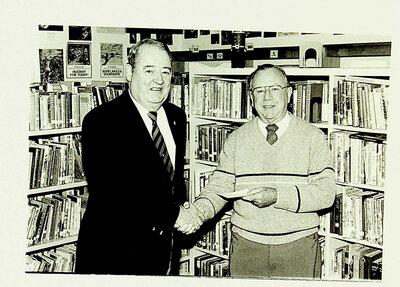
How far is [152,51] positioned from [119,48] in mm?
491

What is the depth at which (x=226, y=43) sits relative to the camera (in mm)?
2812

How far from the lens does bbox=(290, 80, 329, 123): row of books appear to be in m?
2.10

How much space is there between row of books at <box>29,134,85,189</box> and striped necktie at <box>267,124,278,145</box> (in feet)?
3.47

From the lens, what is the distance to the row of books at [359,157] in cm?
189

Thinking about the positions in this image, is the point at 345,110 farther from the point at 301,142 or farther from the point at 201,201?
the point at 201,201

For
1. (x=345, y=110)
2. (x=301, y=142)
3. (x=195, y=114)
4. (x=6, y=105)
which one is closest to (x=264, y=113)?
(x=301, y=142)

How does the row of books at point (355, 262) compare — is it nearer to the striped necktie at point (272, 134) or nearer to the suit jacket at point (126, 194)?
the striped necktie at point (272, 134)

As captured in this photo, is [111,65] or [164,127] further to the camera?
[111,65]

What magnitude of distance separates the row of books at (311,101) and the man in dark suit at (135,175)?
633mm

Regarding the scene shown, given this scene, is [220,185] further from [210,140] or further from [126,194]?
[210,140]

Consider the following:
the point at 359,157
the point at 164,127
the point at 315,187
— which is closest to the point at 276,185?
the point at 315,187

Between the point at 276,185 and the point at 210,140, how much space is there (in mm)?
717

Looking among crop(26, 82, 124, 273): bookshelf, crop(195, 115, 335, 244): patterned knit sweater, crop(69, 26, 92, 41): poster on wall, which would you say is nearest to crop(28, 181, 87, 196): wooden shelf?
crop(26, 82, 124, 273): bookshelf

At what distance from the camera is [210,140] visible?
8.17 ft
